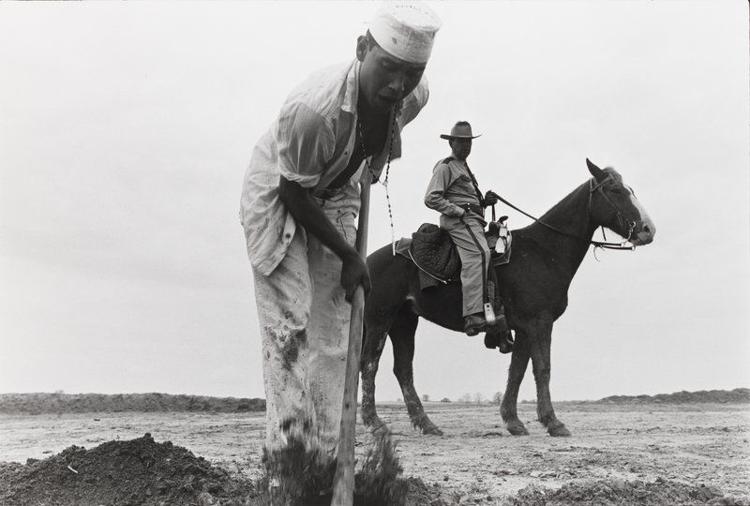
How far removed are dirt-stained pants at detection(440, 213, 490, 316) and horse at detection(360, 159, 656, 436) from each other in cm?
37

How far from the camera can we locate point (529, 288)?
360 inches

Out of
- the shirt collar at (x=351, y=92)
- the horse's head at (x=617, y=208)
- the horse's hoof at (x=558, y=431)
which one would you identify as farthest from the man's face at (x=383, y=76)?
the horse's head at (x=617, y=208)

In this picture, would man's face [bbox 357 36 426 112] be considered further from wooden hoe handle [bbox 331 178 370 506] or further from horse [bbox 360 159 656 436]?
horse [bbox 360 159 656 436]

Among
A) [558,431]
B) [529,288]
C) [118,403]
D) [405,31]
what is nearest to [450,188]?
[529,288]

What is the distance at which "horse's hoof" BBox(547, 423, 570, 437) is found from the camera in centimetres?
855

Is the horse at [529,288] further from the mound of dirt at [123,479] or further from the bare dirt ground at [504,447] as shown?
the mound of dirt at [123,479]

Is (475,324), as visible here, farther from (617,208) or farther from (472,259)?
(617,208)

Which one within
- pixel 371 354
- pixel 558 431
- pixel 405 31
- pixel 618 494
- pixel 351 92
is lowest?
pixel 618 494

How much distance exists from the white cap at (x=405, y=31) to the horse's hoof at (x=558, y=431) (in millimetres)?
5945

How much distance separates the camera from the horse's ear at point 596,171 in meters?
9.40

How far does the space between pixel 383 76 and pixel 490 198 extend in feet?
20.3

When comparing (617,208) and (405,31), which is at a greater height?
(617,208)

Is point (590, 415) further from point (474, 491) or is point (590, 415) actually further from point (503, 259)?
point (474, 491)

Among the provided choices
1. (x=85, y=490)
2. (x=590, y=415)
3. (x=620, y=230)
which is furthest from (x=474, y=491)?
(x=590, y=415)
